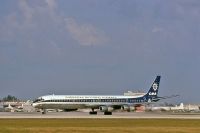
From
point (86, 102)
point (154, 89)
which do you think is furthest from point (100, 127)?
point (154, 89)

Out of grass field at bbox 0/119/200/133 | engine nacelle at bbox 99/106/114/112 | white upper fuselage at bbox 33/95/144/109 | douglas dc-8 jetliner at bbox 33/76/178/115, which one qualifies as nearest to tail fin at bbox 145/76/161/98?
douglas dc-8 jetliner at bbox 33/76/178/115

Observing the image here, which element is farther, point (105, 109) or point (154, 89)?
point (154, 89)

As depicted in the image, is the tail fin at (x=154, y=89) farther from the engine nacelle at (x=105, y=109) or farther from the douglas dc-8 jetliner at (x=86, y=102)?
the engine nacelle at (x=105, y=109)

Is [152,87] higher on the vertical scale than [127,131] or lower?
higher

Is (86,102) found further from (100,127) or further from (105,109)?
(100,127)

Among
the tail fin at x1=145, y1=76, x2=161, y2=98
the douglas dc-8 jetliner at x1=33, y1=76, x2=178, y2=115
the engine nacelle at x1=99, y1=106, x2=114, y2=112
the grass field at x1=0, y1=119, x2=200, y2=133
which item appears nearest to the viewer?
the grass field at x1=0, y1=119, x2=200, y2=133

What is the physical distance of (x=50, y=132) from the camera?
4841 cm

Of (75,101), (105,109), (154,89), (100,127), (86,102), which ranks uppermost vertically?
(154,89)

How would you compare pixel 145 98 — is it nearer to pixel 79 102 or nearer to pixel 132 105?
pixel 132 105

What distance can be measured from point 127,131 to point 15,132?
9.81 m

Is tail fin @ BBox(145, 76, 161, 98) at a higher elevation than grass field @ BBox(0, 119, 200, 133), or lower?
higher

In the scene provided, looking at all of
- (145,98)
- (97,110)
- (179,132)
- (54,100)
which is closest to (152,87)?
(145,98)

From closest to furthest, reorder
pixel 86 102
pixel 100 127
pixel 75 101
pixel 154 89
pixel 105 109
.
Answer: pixel 100 127 < pixel 105 109 < pixel 75 101 < pixel 86 102 < pixel 154 89

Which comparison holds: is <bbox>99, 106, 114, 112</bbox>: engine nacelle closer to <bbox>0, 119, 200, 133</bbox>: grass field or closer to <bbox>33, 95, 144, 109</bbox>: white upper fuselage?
<bbox>33, 95, 144, 109</bbox>: white upper fuselage
